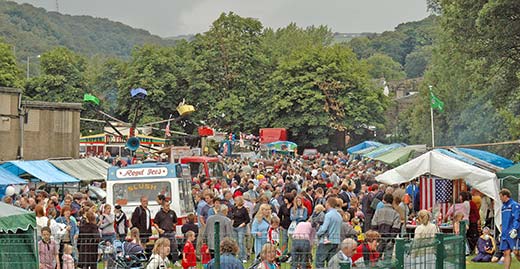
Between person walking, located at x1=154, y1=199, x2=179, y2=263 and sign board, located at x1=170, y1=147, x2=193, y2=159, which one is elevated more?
sign board, located at x1=170, y1=147, x2=193, y2=159

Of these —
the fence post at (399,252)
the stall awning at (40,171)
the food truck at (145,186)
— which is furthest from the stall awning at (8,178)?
the fence post at (399,252)

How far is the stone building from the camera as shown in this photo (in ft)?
153

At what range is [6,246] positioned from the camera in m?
15.9

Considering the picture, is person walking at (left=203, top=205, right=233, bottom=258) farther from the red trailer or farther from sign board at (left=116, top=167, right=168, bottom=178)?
the red trailer

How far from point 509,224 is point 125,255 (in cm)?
708

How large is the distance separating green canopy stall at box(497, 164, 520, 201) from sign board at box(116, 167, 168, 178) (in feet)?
25.8

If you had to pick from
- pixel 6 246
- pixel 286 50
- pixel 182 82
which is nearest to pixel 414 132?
pixel 182 82

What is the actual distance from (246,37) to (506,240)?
8027cm

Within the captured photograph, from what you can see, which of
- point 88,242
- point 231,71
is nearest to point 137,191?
point 88,242

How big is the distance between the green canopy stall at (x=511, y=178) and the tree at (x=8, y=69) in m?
78.1

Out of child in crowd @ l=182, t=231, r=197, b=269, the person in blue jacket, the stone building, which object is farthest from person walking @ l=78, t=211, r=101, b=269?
the stone building

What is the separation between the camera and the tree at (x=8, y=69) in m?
98.4

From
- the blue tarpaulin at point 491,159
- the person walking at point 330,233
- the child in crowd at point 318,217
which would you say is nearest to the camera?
the person walking at point 330,233

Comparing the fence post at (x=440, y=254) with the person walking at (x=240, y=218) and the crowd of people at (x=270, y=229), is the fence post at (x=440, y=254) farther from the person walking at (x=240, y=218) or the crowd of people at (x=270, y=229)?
the person walking at (x=240, y=218)
